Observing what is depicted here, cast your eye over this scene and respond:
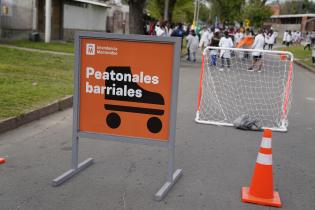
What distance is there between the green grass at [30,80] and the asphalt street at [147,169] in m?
0.56

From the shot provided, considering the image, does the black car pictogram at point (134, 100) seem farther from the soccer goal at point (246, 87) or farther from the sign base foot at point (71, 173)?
the soccer goal at point (246, 87)

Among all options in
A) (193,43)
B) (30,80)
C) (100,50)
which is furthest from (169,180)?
(193,43)

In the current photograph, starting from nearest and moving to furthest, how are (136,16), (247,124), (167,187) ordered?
(167,187), (247,124), (136,16)

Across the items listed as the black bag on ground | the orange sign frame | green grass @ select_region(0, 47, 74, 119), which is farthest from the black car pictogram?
the black bag on ground

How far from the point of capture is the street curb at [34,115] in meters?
7.44

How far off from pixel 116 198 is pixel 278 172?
224 centimetres

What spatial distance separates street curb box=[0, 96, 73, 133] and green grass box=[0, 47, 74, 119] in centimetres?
11

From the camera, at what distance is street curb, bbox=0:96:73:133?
24.4 feet

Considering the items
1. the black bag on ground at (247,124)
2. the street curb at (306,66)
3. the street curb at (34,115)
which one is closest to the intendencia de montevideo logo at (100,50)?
the street curb at (34,115)

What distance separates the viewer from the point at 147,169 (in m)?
5.94

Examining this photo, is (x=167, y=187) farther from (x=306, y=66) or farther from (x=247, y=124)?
(x=306, y=66)

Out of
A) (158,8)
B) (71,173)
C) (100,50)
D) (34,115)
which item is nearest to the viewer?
(100,50)

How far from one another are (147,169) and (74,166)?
0.90 m

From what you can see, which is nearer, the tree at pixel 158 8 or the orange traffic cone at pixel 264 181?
the orange traffic cone at pixel 264 181
